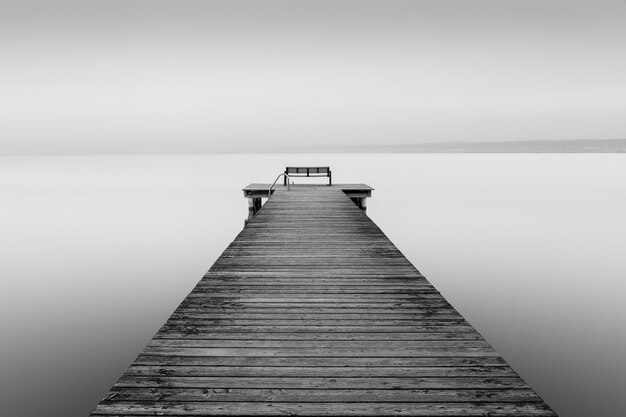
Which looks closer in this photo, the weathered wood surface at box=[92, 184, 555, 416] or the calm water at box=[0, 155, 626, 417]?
the weathered wood surface at box=[92, 184, 555, 416]

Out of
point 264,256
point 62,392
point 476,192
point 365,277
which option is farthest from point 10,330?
point 476,192

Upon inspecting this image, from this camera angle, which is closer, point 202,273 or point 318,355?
point 318,355

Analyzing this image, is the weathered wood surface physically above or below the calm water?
above

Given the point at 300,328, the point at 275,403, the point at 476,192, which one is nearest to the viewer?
the point at 275,403

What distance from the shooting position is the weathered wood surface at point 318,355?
2.63 m

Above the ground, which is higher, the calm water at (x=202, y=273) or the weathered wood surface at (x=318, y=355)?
the weathered wood surface at (x=318, y=355)

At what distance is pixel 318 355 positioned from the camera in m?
3.26

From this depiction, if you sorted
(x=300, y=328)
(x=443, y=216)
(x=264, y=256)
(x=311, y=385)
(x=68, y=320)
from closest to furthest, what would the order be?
(x=311, y=385) < (x=300, y=328) < (x=264, y=256) < (x=68, y=320) < (x=443, y=216)

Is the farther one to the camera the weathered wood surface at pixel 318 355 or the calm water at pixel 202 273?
the calm water at pixel 202 273

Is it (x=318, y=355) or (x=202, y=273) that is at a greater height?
(x=318, y=355)

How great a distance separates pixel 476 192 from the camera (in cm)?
4166

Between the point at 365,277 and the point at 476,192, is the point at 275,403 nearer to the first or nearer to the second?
the point at 365,277

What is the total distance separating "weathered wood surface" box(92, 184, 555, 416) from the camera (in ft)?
8.63

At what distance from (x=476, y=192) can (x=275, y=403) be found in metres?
42.3
